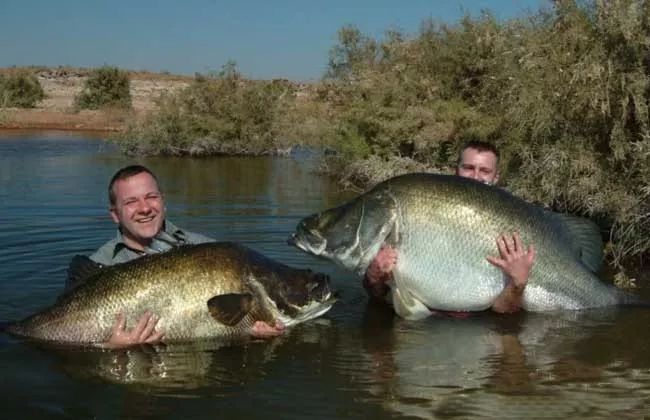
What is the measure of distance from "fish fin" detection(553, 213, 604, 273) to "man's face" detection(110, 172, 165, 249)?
3.19 meters

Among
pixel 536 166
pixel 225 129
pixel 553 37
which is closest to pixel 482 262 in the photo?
pixel 536 166

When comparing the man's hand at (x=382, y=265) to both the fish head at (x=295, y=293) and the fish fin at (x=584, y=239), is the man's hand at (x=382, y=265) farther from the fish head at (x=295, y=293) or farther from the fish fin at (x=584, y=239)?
the fish fin at (x=584, y=239)

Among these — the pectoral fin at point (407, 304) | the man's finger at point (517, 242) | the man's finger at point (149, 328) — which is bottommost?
the man's finger at point (149, 328)

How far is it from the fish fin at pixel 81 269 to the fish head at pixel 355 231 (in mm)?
1501

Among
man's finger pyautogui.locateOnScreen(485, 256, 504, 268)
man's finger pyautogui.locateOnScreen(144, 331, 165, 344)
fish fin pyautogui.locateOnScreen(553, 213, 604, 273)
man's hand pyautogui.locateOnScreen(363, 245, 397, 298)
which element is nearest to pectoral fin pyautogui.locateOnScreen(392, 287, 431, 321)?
man's hand pyautogui.locateOnScreen(363, 245, 397, 298)

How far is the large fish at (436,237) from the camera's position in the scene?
19.3 ft

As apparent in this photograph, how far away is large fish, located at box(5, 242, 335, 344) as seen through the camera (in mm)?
5176

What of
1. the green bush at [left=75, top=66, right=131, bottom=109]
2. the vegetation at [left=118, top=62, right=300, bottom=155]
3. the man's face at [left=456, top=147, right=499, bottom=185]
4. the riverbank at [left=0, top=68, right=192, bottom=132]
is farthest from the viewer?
the green bush at [left=75, top=66, right=131, bottom=109]

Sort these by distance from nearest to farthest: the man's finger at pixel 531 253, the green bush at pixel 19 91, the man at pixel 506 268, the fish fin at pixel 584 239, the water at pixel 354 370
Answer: the water at pixel 354 370 → the man at pixel 506 268 → the man's finger at pixel 531 253 → the fish fin at pixel 584 239 → the green bush at pixel 19 91

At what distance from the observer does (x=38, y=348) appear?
5664 mm

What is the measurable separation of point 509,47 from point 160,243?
1329cm

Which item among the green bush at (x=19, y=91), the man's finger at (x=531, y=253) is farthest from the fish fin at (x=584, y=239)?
the green bush at (x=19, y=91)

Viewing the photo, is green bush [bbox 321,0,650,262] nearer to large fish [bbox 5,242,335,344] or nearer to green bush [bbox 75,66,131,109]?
large fish [bbox 5,242,335,344]

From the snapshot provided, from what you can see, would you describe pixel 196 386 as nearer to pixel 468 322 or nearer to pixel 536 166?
pixel 468 322
